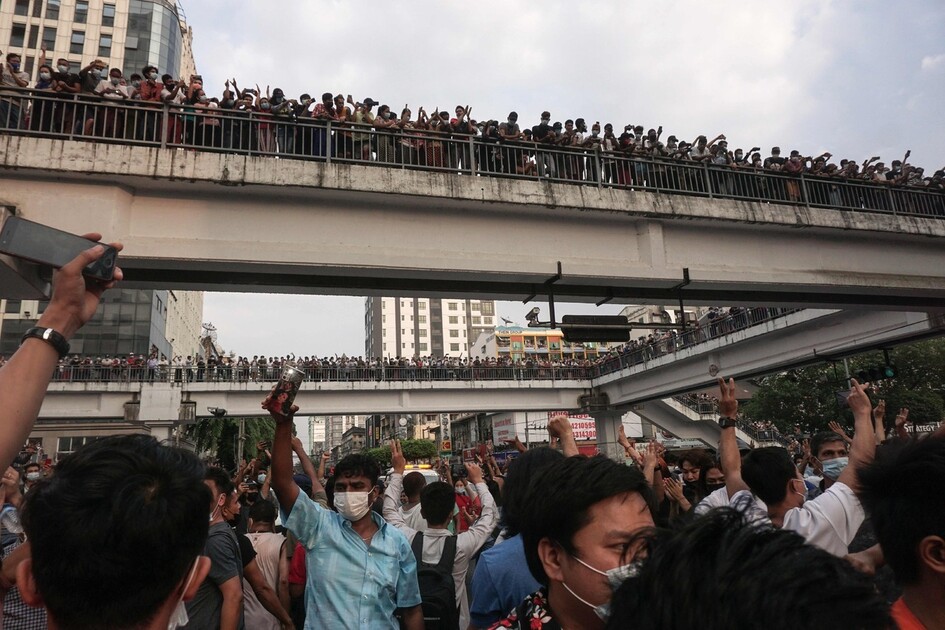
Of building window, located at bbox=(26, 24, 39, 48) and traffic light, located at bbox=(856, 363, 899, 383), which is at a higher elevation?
building window, located at bbox=(26, 24, 39, 48)

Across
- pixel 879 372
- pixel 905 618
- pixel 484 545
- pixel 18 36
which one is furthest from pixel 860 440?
pixel 18 36

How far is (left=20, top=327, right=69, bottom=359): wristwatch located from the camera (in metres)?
1.59

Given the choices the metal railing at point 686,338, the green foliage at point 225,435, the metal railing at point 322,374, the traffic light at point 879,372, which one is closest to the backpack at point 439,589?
the traffic light at point 879,372

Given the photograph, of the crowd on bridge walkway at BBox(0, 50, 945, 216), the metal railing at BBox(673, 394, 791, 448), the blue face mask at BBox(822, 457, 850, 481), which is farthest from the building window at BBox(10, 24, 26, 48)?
the blue face mask at BBox(822, 457, 850, 481)

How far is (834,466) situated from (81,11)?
63.9 m

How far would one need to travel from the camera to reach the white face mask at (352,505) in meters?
3.49

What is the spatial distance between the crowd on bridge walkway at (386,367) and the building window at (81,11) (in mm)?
38667

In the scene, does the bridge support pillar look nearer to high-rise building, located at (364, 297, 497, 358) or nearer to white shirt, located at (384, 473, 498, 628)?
white shirt, located at (384, 473, 498, 628)

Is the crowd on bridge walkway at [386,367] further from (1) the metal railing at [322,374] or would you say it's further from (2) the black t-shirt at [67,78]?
(2) the black t-shirt at [67,78]

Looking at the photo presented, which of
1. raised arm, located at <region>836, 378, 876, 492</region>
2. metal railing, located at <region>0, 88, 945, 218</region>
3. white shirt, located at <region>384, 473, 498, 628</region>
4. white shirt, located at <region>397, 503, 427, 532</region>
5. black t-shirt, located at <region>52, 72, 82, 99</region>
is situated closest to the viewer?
raised arm, located at <region>836, 378, 876, 492</region>

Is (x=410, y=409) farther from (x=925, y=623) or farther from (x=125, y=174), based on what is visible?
(x=925, y=623)

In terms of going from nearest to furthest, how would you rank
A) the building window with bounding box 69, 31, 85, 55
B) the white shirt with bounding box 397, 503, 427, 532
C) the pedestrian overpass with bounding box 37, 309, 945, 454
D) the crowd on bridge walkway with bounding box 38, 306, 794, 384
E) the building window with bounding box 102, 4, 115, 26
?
the white shirt with bounding box 397, 503, 427, 532 < the pedestrian overpass with bounding box 37, 309, 945, 454 < the crowd on bridge walkway with bounding box 38, 306, 794, 384 < the building window with bounding box 69, 31, 85, 55 < the building window with bounding box 102, 4, 115, 26

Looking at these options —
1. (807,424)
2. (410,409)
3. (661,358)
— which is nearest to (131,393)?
(410,409)

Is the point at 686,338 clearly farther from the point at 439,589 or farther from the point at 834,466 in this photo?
the point at 439,589
